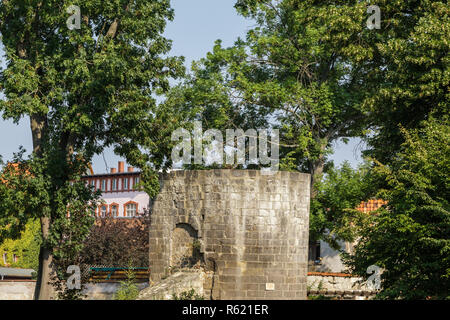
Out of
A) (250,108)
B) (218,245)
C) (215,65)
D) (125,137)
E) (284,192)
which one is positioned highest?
(215,65)

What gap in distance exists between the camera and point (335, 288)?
2595cm

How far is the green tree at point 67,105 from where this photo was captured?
20031mm

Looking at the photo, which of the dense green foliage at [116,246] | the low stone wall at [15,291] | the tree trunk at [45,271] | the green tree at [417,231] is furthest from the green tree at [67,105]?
the dense green foliage at [116,246]

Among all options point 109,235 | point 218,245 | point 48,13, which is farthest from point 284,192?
point 109,235

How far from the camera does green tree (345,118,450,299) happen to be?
15.6m

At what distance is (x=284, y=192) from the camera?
1981 cm

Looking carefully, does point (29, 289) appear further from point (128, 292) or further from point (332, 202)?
point (332, 202)

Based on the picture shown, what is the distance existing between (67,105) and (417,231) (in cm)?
1071

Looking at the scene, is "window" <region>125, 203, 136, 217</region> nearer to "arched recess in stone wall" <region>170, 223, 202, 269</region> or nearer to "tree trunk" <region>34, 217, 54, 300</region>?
"tree trunk" <region>34, 217, 54, 300</region>

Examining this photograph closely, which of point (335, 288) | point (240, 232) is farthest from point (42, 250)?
point (335, 288)

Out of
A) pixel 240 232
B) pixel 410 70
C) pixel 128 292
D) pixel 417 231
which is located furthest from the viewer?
pixel 410 70

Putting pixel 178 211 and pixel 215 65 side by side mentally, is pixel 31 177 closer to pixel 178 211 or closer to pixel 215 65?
pixel 178 211

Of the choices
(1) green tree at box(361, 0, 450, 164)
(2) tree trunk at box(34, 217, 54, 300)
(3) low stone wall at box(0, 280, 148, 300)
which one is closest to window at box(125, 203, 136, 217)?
(3) low stone wall at box(0, 280, 148, 300)
